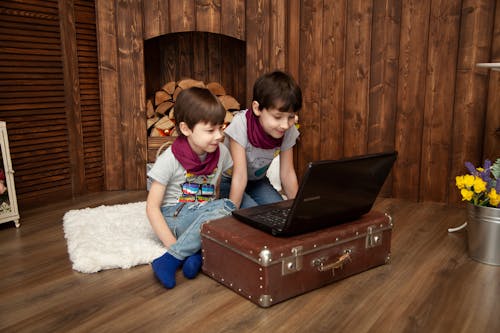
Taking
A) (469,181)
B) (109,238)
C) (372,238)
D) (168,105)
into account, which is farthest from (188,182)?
(168,105)

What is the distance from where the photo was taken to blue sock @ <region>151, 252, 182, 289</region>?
168cm

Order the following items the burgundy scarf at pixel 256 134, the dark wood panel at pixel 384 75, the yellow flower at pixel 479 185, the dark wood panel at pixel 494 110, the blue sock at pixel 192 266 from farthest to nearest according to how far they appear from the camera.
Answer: the dark wood panel at pixel 384 75
the dark wood panel at pixel 494 110
the burgundy scarf at pixel 256 134
the yellow flower at pixel 479 185
the blue sock at pixel 192 266

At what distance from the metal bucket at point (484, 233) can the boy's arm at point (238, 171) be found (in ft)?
3.08

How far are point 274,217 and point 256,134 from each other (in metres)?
0.47

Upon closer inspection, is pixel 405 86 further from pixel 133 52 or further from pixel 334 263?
pixel 133 52

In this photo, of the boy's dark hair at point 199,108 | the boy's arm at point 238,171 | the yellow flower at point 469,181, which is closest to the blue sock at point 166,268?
the boy's arm at point 238,171

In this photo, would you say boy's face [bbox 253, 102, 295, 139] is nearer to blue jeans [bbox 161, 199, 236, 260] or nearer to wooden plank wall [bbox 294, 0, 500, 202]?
blue jeans [bbox 161, 199, 236, 260]

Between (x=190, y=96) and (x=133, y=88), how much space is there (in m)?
1.28

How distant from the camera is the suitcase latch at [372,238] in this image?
177 cm

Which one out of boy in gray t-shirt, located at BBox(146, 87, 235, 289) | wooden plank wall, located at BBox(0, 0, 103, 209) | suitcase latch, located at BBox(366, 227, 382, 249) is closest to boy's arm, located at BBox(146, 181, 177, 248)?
boy in gray t-shirt, located at BBox(146, 87, 235, 289)

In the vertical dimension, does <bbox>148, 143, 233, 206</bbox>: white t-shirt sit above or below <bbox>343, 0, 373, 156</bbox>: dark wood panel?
below

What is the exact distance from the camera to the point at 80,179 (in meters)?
3.01

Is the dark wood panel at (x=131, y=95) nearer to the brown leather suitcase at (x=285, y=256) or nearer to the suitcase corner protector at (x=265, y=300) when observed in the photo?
the brown leather suitcase at (x=285, y=256)

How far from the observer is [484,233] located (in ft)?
6.20
